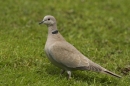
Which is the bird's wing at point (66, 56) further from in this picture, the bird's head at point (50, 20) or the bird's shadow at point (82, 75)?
the bird's head at point (50, 20)

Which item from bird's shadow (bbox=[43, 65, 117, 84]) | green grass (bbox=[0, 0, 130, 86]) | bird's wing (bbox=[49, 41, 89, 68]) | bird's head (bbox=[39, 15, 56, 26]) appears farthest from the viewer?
bird's head (bbox=[39, 15, 56, 26])

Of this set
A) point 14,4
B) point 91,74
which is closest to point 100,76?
point 91,74

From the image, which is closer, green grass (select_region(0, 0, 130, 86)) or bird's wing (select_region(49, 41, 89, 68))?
bird's wing (select_region(49, 41, 89, 68))

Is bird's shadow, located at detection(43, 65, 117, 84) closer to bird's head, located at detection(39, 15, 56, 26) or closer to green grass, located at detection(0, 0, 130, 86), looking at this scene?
green grass, located at detection(0, 0, 130, 86)

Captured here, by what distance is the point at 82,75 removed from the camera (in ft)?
23.6

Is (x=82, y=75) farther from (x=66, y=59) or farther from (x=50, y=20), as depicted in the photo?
(x=50, y=20)

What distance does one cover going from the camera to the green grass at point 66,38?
6.87 metres

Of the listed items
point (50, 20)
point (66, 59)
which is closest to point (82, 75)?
Result: point (66, 59)

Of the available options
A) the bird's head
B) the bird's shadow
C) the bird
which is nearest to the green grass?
the bird's shadow

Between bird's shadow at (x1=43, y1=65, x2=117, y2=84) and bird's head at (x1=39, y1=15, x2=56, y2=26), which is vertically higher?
bird's head at (x1=39, y1=15, x2=56, y2=26)

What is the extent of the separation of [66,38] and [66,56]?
110 inches

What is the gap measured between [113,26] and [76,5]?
6.30ft

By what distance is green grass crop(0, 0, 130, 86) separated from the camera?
22.5ft

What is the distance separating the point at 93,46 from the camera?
29.8 ft
